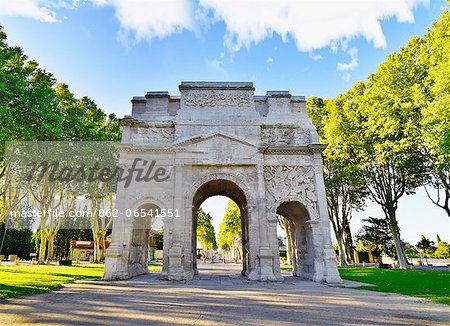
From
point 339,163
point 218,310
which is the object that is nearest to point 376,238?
point 339,163

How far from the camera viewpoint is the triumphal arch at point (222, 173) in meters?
16.3

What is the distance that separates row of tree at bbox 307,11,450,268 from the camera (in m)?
16.7

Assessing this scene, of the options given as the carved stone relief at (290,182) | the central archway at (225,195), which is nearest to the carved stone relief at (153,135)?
the central archway at (225,195)

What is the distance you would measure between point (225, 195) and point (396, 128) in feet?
44.9

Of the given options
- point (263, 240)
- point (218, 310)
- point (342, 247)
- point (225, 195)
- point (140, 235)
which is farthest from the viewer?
point (342, 247)

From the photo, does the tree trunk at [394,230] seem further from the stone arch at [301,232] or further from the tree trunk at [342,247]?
the stone arch at [301,232]

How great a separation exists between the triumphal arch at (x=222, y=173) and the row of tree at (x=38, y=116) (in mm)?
4560

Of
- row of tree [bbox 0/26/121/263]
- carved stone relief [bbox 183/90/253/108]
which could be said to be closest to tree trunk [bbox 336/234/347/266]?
carved stone relief [bbox 183/90/253/108]

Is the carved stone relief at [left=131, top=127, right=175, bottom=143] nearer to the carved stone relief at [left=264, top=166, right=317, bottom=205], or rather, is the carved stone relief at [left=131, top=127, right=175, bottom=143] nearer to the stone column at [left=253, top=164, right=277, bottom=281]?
the stone column at [left=253, top=164, right=277, bottom=281]

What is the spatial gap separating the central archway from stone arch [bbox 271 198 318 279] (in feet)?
8.58

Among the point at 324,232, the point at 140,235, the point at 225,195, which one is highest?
the point at 225,195

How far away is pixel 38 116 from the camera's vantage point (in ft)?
50.7

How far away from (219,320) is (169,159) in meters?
12.5

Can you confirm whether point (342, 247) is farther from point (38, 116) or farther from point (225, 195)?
point (38, 116)
